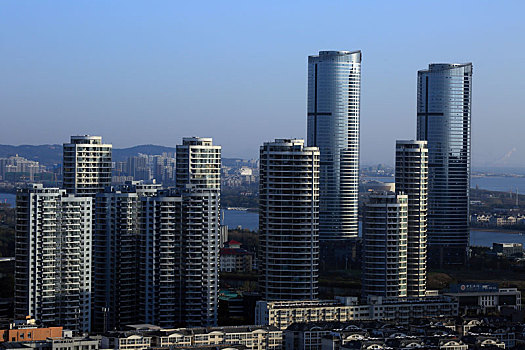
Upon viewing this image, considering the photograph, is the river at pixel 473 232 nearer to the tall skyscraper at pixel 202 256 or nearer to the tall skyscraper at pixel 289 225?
the tall skyscraper at pixel 289 225

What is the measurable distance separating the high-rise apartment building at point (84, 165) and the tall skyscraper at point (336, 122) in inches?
682

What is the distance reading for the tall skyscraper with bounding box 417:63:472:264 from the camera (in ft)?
154

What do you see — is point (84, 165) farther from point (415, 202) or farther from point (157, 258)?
point (415, 202)

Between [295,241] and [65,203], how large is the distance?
577 cm

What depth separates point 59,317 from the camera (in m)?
26.2

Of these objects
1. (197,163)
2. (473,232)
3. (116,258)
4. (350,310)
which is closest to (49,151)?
(473,232)

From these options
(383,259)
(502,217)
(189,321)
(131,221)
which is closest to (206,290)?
(189,321)

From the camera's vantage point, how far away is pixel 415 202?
32.0 metres

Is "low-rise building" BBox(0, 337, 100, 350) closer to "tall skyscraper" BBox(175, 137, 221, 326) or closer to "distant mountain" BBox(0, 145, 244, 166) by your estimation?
"tall skyscraper" BBox(175, 137, 221, 326)

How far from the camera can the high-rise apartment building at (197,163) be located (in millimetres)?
32125

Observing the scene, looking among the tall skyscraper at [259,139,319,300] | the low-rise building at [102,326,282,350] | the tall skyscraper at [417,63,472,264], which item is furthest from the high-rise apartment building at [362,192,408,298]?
the tall skyscraper at [417,63,472,264]

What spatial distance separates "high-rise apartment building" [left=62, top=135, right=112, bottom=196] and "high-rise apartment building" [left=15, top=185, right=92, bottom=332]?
4.40 meters

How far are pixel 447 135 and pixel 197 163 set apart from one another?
17794 millimetres

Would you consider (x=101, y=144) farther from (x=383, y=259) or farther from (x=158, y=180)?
(x=158, y=180)
